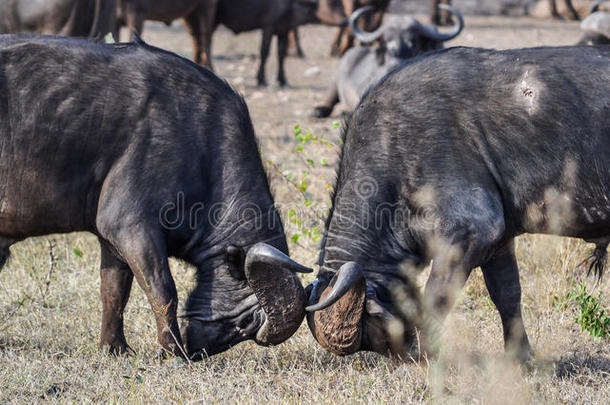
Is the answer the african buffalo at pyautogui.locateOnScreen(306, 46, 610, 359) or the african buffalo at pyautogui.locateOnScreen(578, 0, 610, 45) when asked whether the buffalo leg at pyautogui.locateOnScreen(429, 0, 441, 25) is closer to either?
the african buffalo at pyautogui.locateOnScreen(578, 0, 610, 45)

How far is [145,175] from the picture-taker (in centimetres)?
483

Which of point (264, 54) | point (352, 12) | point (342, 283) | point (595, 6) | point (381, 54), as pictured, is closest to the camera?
point (342, 283)

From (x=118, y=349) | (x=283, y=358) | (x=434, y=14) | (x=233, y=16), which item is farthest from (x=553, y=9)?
(x=118, y=349)

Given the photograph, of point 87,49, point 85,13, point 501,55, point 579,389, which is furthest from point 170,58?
point 85,13

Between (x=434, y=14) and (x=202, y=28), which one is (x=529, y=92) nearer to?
(x=202, y=28)

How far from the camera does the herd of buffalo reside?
15.2 ft

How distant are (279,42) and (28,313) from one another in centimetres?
1118

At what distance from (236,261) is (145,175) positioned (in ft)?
2.15

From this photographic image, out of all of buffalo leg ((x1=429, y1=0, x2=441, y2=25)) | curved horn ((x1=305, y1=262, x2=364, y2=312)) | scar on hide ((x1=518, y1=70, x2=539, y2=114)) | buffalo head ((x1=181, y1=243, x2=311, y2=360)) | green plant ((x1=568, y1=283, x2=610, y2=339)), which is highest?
scar on hide ((x1=518, y1=70, x2=539, y2=114))

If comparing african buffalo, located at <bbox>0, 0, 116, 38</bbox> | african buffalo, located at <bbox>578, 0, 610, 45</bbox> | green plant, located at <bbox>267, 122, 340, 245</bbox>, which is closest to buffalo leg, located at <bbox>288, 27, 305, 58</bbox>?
african buffalo, located at <bbox>578, 0, 610, 45</bbox>

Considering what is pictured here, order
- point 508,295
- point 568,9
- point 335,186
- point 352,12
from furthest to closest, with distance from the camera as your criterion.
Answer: point 568,9
point 352,12
point 508,295
point 335,186

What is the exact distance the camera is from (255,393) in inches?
178

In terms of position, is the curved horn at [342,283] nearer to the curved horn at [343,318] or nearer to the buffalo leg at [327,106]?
the curved horn at [343,318]

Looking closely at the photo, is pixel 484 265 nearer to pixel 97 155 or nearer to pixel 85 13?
pixel 97 155
